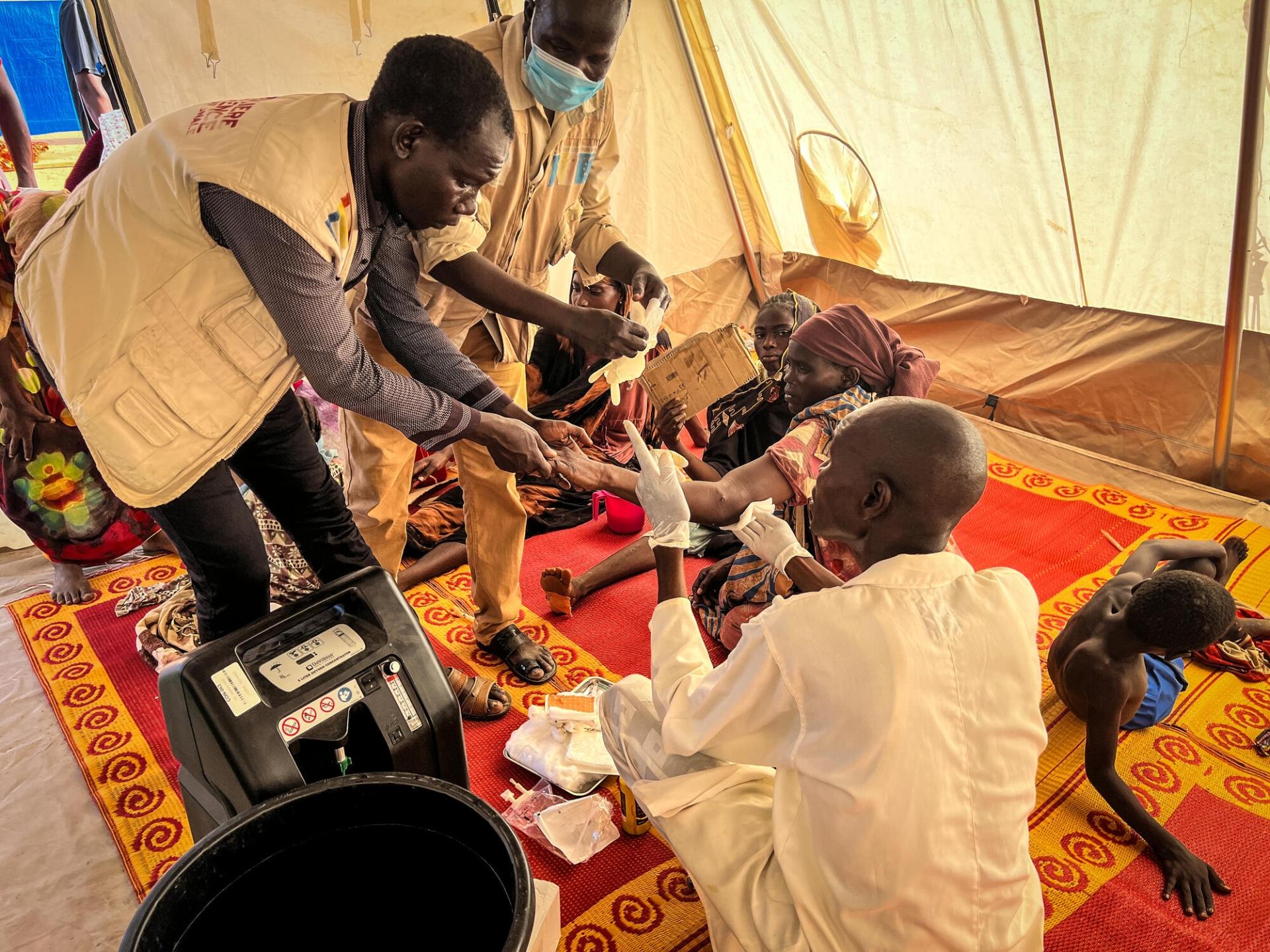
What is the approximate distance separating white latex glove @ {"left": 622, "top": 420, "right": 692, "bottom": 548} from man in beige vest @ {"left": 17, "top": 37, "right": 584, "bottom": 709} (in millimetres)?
569

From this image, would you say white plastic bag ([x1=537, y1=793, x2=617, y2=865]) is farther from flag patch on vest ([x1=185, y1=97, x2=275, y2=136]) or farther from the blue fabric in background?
the blue fabric in background

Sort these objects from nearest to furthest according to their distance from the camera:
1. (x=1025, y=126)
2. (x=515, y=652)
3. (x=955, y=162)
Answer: (x=515, y=652)
(x=1025, y=126)
(x=955, y=162)

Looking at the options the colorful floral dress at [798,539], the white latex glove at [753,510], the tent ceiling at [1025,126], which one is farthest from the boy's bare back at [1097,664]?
the tent ceiling at [1025,126]

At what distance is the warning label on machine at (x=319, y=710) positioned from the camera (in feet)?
4.15

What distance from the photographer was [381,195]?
56.0 inches

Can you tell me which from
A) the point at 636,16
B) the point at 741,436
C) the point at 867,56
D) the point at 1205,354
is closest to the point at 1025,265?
the point at 1205,354

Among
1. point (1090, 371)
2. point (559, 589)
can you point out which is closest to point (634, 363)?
point (559, 589)

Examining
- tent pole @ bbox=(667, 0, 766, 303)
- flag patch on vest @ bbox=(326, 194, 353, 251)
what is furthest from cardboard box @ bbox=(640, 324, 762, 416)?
tent pole @ bbox=(667, 0, 766, 303)

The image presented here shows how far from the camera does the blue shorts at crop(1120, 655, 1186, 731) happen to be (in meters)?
2.03

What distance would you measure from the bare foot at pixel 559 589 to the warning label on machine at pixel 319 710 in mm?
1253

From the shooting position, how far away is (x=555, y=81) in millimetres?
1832

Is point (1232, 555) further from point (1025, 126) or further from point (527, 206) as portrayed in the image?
point (527, 206)

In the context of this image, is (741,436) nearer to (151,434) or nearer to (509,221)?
(509,221)

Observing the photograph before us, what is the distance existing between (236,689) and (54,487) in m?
1.89
